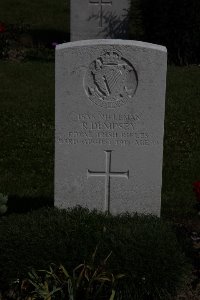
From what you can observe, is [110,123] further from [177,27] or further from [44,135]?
[177,27]

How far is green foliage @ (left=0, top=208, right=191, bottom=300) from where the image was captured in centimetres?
489

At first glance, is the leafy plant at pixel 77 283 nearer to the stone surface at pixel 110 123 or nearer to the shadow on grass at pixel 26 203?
the stone surface at pixel 110 123

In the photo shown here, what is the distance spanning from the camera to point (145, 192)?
5637mm

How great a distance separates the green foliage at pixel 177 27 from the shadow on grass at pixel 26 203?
21.7ft

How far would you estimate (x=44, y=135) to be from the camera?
346 inches

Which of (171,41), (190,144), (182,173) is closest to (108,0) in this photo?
(171,41)

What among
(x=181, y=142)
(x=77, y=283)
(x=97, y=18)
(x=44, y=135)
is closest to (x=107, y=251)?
(x=77, y=283)

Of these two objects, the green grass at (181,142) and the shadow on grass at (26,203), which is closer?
the shadow on grass at (26,203)

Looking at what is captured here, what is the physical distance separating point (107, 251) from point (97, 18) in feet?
29.2

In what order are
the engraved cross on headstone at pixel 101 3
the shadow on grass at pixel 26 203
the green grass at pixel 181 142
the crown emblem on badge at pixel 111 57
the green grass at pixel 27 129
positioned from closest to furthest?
the crown emblem on badge at pixel 111 57 < the shadow on grass at pixel 26 203 < the green grass at pixel 181 142 < the green grass at pixel 27 129 < the engraved cross on headstone at pixel 101 3

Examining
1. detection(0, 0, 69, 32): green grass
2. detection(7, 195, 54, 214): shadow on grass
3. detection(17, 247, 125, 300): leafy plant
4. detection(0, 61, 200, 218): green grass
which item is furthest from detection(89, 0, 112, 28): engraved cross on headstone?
detection(17, 247, 125, 300): leafy plant

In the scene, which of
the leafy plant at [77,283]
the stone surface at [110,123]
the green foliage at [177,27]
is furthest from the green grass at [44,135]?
the leafy plant at [77,283]

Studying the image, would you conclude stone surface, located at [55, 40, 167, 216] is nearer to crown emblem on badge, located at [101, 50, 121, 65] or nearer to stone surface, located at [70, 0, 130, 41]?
crown emblem on badge, located at [101, 50, 121, 65]

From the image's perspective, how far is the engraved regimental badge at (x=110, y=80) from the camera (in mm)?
5359
